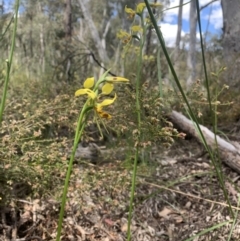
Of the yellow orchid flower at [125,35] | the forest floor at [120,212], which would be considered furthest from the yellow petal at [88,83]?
the forest floor at [120,212]

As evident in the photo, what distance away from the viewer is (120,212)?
1621 mm

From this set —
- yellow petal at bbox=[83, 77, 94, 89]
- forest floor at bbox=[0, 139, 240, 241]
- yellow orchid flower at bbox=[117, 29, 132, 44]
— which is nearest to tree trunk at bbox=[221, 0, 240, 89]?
forest floor at bbox=[0, 139, 240, 241]

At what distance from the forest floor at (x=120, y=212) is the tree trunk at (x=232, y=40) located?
1186 millimetres

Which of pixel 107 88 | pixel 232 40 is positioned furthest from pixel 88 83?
pixel 232 40

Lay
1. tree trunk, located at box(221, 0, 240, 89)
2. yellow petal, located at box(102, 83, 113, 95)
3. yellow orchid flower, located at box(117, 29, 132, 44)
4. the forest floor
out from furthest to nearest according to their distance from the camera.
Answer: tree trunk, located at box(221, 0, 240, 89) < the forest floor < yellow orchid flower, located at box(117, 29, 132, 44) < yellow petal, located at box(102, 83, 113, 95)

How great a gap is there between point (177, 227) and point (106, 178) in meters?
0.38

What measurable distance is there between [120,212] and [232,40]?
211cm

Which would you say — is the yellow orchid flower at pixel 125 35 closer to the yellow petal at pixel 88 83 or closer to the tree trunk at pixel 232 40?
the yellow petal at pixel 88 83

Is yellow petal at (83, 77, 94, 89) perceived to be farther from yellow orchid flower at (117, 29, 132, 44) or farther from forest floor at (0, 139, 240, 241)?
forest floor at (0, 139, 240, 241)

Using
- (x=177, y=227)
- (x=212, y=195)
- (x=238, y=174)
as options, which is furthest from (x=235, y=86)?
(x=177, y=227)

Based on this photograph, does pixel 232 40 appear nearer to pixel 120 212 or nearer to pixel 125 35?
pixel 120 212

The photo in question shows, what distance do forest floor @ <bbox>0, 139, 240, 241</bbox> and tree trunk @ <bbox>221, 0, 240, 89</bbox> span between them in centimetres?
119

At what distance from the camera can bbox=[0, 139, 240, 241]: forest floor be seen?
135cm

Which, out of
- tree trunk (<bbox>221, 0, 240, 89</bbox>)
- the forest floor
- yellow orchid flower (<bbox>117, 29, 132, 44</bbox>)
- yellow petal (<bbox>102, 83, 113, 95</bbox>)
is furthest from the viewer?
tree trunk (<bbox>221, 0, 240, 89</bbox>)
